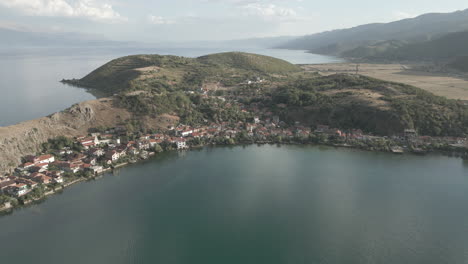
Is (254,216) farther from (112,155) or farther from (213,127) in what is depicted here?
(213,127)

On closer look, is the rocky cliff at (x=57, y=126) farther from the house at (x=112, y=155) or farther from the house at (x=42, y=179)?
the house at (x=112, y=155)

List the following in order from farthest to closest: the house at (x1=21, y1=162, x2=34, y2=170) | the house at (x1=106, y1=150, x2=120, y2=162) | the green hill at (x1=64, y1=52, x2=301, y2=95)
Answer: the green hill at (x1=64, y1=52, x2=301, y2=95)
the house at (x1=106, y1=150, x2=120, y2=162)
the house at (x1=21, y1=162, x2=34, y2=170)

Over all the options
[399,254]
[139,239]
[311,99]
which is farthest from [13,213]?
[311,99]

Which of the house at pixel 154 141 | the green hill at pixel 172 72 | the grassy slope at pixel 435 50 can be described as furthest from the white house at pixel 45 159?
the grassy slope at pixel 435 50

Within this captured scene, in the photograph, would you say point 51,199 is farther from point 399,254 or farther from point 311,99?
point 311,99

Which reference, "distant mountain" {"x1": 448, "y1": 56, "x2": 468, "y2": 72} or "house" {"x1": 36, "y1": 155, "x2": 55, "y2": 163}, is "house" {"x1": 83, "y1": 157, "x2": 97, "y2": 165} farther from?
"distant mountain" {"x1": 448, "y1": 56, "x2": 468, "y2": 72}

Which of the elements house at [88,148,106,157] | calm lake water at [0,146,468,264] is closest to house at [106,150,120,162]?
house at [88,148,106,157]

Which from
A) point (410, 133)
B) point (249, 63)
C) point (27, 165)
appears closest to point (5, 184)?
point (27, 165)

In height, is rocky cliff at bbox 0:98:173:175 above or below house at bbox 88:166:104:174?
above
